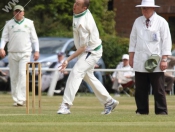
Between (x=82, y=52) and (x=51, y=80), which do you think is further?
(x=51, y=80)

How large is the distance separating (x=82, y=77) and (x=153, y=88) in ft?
4.05

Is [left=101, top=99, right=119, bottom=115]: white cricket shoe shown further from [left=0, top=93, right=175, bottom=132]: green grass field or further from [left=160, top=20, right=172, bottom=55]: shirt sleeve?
[left=160, top=20, right=172, bottom=55]: shirt sleeve

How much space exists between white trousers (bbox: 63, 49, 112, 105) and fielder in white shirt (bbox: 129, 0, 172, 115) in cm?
61

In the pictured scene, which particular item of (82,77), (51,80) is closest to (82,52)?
(82,77)

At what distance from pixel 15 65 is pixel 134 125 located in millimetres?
7014

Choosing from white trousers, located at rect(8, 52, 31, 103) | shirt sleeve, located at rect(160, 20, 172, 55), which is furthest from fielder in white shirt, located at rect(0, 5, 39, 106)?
shirt sleeve, located at rect(160, 20, 172, 55)

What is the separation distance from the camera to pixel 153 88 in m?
14.6

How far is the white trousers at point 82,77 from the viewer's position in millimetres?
14242

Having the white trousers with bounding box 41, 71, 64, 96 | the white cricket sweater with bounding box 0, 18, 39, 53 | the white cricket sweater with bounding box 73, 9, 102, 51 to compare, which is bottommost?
the white trousers with bounding box 41, 71, 64, 96

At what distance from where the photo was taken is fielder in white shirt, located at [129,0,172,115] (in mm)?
14398

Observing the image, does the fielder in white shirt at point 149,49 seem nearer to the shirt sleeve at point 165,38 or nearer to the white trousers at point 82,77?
the shirt sleeve at point 165,38

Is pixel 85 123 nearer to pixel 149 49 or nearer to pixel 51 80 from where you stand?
pixel 149 49

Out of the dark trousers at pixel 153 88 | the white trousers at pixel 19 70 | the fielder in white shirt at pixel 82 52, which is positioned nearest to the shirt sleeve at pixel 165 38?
the dark trousers at pixel 153 88

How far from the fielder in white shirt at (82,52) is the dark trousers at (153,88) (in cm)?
61
